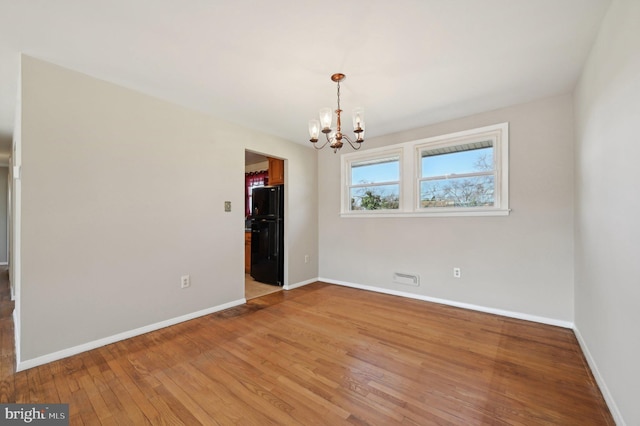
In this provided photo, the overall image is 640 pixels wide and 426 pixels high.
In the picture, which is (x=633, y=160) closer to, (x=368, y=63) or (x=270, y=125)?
(x=368, y=63)

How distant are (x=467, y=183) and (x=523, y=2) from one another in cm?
213

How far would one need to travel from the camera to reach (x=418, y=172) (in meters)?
3.74

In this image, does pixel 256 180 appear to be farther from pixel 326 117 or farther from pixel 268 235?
pixel 326 117

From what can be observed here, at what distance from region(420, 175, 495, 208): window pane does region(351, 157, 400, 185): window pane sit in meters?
0.49

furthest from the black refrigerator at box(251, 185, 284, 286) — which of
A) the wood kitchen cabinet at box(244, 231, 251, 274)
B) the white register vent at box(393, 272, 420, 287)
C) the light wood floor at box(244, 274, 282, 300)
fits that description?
the white register vent at box(393, 272, 420, 287)

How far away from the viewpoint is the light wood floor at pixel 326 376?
1548mm

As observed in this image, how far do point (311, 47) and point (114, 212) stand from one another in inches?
90.3

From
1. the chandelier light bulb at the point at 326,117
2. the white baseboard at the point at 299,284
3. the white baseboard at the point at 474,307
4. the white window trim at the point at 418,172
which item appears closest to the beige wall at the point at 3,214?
the white baseboard at the point at 299,284

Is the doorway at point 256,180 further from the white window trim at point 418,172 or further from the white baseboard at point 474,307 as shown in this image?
the white baseboard at point 474,307

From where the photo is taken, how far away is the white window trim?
3.10 meters

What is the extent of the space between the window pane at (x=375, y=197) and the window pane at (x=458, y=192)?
0.42m

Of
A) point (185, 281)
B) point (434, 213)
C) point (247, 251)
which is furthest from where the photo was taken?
point (247, 251)

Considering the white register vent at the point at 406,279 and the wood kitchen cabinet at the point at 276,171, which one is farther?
the wood kitchen cabinet at the point at 276,171

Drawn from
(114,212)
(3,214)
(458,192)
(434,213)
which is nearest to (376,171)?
(434,213)
